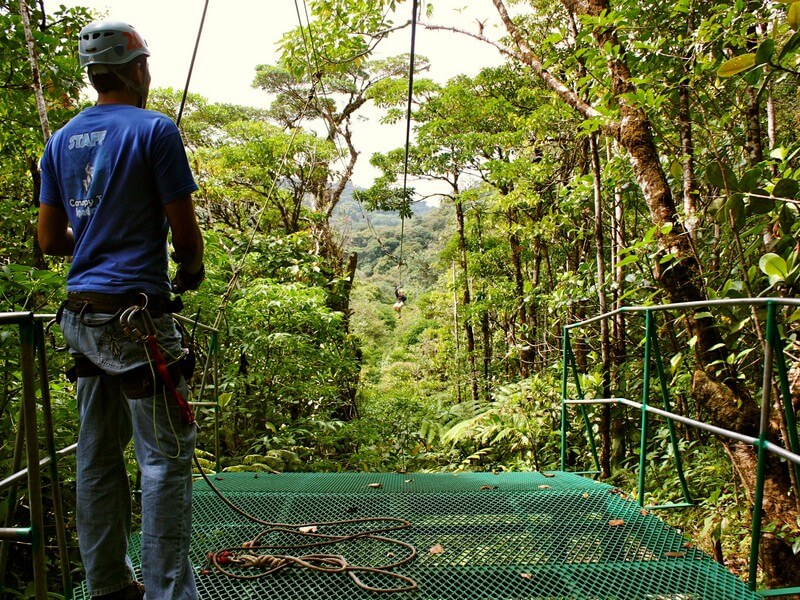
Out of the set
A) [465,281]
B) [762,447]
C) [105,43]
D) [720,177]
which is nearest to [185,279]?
[105,43]

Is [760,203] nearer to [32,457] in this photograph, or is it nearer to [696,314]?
[696,314]

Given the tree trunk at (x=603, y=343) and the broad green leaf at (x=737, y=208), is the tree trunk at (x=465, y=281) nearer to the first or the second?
the tree trunk at (x=603, y=343)

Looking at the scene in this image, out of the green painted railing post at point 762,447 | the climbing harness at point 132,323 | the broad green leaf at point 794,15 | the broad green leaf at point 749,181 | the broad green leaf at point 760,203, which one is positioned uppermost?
the broad green leaf at point 794,15

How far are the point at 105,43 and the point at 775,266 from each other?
7.68ft

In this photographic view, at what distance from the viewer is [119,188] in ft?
4.95

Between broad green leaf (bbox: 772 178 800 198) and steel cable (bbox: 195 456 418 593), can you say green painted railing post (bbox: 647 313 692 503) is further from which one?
steel cable (bbox: 195 456 418 593)

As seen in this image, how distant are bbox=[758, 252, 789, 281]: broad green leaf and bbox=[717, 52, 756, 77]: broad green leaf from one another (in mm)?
715

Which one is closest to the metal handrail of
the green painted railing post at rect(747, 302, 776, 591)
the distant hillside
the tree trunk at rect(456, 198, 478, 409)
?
the green painted railing post at rect(747, 302, 776, 591)

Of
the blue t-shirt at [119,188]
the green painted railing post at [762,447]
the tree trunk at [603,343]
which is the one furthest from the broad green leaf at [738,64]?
the tree trunk at [603,343]

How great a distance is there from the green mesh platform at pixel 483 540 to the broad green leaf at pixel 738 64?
1827mm

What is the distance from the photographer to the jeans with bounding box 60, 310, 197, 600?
1.49m

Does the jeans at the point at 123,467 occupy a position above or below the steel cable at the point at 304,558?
above

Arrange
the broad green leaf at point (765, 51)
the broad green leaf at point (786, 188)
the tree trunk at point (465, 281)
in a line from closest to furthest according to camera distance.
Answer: the broad green leaf at point (765, 51) → the broad green leaf at point (786, 188) → the tree trunk at point (465, 281)

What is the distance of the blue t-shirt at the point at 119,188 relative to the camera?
1.50m
